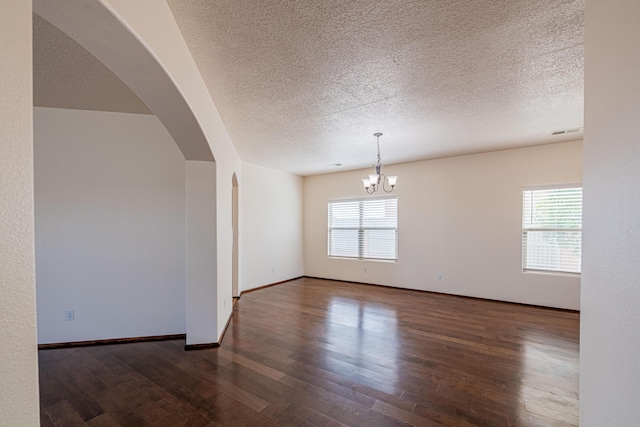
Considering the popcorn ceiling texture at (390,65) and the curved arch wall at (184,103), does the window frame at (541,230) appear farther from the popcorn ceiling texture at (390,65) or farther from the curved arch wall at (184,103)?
the curved arch wall at (184,103)

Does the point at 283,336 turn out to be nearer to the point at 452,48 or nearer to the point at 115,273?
the point at 115,273

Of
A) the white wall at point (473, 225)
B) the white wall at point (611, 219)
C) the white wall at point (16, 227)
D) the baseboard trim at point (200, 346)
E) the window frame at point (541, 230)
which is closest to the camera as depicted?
the white wall at point (16, 227)

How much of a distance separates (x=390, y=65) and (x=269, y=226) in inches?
181

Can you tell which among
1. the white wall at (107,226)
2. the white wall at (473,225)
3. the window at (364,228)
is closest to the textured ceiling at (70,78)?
the white wall at (107,226)

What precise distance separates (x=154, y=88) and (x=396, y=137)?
3.18m

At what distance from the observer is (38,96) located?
2.72 metres

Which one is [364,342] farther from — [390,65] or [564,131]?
[564,131]

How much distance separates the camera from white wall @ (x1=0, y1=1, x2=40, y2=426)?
630mm

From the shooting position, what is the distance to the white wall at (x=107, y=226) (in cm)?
300

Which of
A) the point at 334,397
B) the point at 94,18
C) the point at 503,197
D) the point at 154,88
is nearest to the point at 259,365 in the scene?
the point at 334,397

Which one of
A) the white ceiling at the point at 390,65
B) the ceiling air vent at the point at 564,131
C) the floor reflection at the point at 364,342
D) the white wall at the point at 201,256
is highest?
the white ceiling at the point at 390,65

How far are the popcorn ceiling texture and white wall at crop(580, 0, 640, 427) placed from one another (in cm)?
82

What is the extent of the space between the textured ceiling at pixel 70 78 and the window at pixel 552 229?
593 cm

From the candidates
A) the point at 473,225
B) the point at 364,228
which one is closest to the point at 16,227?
the point at 473,225
